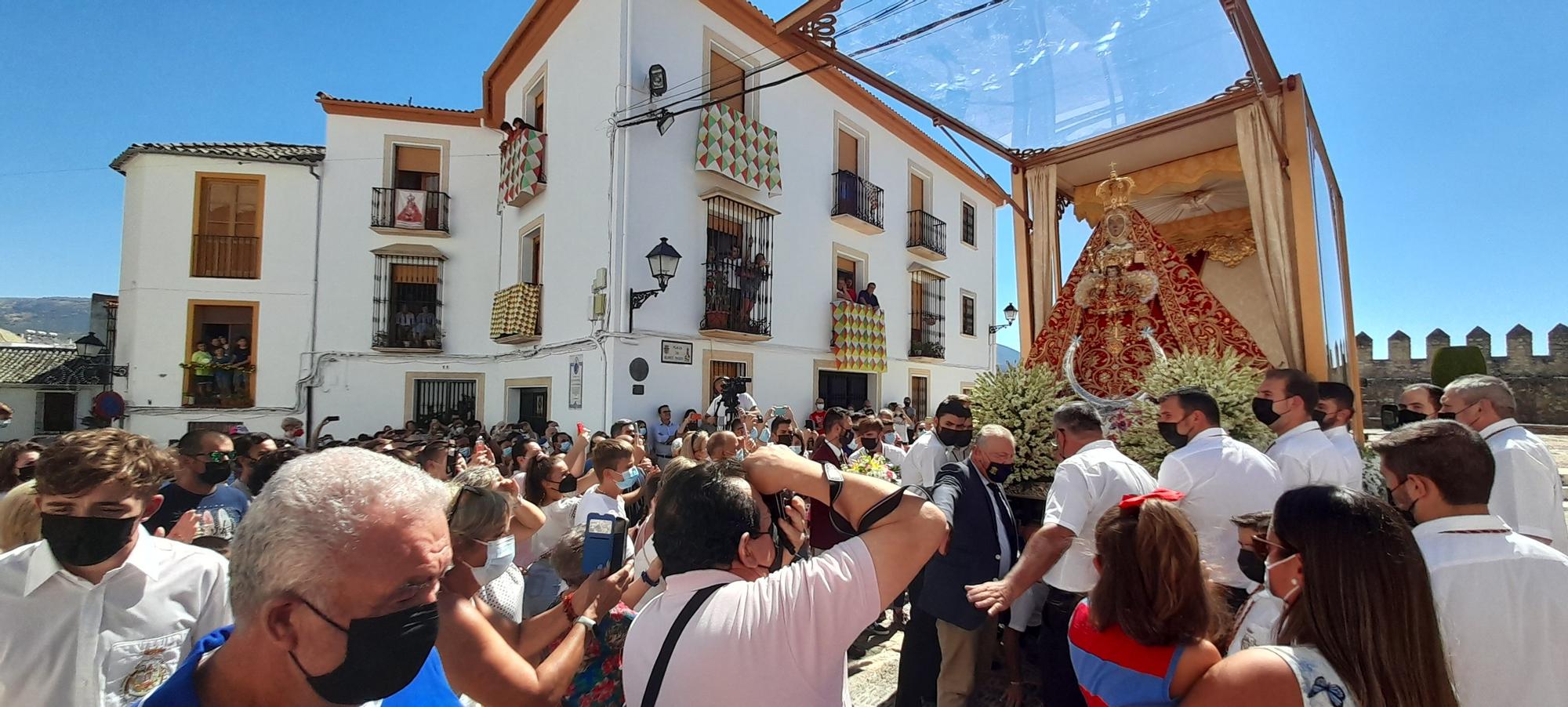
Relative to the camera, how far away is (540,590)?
2.69m

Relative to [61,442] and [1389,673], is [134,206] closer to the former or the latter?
[61,442]

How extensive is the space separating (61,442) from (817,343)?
11.7 metres

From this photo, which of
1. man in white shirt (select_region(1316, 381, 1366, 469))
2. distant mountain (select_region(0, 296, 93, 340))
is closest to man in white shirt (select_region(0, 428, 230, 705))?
man in white shirt (select_region(1316, 381, 1366, 469))

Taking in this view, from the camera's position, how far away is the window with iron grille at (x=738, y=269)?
1101 cm

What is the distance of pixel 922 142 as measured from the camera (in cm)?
1650

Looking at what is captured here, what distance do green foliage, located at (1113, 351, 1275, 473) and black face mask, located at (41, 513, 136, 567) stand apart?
4406 millimetres

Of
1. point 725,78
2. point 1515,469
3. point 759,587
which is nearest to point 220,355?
point 725,78

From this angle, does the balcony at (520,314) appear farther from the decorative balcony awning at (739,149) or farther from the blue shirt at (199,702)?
the blue shirt at (199,702)

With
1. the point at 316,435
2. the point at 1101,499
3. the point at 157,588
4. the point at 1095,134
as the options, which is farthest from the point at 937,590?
the point at 316,435

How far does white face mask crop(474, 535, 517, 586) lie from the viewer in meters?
2.17

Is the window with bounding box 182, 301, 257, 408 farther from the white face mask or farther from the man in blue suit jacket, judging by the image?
the man in blue suit jacket

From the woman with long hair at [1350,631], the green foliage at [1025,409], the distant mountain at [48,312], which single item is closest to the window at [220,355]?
the green foliage at [1025,409]

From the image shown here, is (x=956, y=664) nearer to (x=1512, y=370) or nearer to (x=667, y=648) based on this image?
(x=667, y=648)

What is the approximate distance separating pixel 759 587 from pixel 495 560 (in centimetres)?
114
